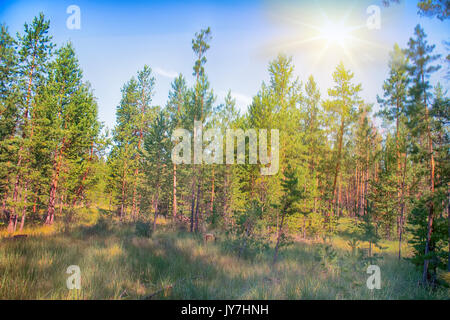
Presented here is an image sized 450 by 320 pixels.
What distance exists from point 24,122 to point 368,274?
64.9ft

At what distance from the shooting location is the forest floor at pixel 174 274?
4492mm

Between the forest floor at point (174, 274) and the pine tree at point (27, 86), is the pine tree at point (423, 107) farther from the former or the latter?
the pine tree at point (27, 86)

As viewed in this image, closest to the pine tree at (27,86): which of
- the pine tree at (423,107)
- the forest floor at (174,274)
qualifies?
the forest floor at (174,274)

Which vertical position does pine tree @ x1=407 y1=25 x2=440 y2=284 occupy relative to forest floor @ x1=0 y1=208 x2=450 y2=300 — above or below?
above

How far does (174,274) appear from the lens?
5898 mm

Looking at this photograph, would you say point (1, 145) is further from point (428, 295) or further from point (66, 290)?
point (428, 295)

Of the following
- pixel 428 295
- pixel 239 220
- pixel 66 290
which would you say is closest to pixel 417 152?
pixel 428 295

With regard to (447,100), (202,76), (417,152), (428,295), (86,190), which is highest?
(202,76)

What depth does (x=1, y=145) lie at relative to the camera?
36.2ft

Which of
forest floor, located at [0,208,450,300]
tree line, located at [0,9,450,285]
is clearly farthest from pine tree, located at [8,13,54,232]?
forest floor, located at [0,208,450,300]

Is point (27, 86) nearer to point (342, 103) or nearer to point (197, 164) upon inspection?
point (197, 164)

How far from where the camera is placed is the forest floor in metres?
4.49

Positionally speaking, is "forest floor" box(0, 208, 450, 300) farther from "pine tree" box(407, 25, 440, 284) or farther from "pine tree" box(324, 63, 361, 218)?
"pine tree" box(324, 63, 361, 218)

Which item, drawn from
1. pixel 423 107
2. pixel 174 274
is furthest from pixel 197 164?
pixel 423 107
